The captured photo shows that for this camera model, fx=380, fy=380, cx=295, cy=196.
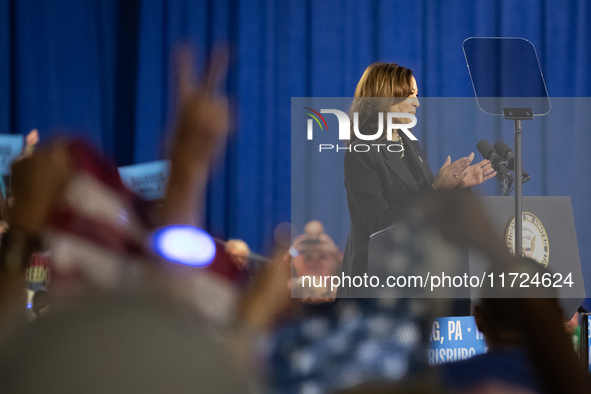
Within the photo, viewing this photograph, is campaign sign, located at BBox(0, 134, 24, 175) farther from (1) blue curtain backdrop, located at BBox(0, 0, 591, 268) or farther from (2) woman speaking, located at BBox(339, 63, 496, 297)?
(1) blue curtain backdrop, located at BBox(0, 0, 591, 268)

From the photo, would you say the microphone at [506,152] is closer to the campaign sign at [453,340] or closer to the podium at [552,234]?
the podium at [552,234]

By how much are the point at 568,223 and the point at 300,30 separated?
132cm

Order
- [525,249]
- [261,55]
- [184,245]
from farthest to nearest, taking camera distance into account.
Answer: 1. [261,55]
2. [525,249]
3. [184,245]

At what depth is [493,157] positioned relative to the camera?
334 mm

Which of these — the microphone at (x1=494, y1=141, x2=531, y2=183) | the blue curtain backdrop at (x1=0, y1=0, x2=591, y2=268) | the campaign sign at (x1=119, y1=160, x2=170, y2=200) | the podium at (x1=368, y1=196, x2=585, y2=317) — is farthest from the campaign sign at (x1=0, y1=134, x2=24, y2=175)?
the blue curtain backdrop at (x1=0, y1=0, x2=591, y2=268)

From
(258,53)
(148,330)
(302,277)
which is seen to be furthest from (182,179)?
(258,53)

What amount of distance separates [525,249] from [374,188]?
123mm

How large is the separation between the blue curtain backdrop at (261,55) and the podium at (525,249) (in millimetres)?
1133

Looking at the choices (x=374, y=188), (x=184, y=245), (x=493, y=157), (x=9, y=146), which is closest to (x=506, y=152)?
(x=493, y=157)

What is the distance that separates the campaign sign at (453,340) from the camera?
243 millimetres

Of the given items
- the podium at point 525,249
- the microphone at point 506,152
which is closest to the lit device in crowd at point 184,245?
the podium at point 525,249

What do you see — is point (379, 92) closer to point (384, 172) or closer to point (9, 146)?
point (384, 172)

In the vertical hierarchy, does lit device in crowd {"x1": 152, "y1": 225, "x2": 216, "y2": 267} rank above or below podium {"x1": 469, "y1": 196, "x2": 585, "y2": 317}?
above

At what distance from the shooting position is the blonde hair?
0.31m
